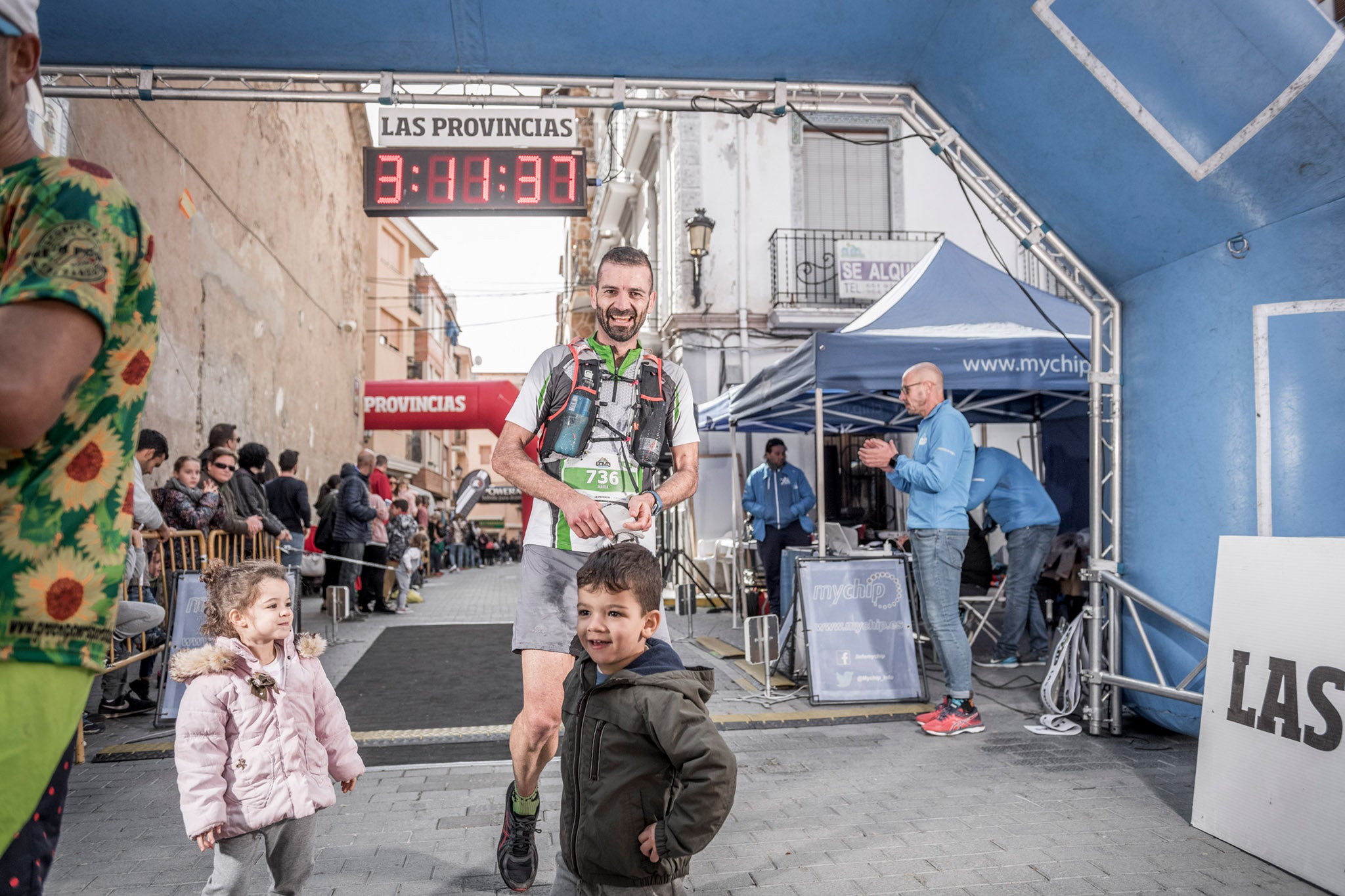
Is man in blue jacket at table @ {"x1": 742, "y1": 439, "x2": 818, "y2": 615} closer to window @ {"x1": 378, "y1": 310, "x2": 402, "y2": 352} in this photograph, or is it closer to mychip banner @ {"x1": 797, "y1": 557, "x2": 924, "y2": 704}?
mychip banner @ {"x1": 797, "y1": 557, "x2": 924, "y2": 704}

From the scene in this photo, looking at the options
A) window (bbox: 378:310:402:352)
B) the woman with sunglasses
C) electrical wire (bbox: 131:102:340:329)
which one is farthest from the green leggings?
window (bbox: 378:310:402:352)

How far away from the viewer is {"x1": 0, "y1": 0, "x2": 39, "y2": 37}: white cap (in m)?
1.28

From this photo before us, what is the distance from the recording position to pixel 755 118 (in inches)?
649

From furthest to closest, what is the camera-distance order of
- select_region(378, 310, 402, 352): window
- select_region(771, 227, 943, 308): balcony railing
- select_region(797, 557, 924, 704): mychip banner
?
select_region(378, 310, 402, 352): window, select_region(771, 227, 943, 308): balcony railing, select_region(797, 557, 924, 704): mychip banner

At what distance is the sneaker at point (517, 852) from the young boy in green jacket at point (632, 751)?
868mm

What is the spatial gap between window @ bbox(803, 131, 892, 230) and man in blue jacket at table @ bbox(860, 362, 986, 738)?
11.4 metres

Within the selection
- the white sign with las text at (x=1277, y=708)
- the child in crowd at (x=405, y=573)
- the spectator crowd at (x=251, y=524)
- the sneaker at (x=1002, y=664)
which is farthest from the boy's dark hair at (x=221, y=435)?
the white sign with las text at (x=1277, y=708)

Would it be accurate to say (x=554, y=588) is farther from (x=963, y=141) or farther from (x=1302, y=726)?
(x=963, y=141)

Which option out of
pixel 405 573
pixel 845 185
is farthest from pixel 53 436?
pixel 845 185

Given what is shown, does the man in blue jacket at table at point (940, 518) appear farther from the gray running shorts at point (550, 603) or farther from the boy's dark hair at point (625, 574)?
the boy's dark hair at point (625, 574)

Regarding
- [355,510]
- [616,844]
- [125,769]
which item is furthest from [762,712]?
[355,510]

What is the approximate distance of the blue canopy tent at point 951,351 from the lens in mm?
7191

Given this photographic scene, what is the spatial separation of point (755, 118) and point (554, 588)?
14821 millimetres

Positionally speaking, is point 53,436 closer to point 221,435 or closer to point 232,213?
point 221,435
